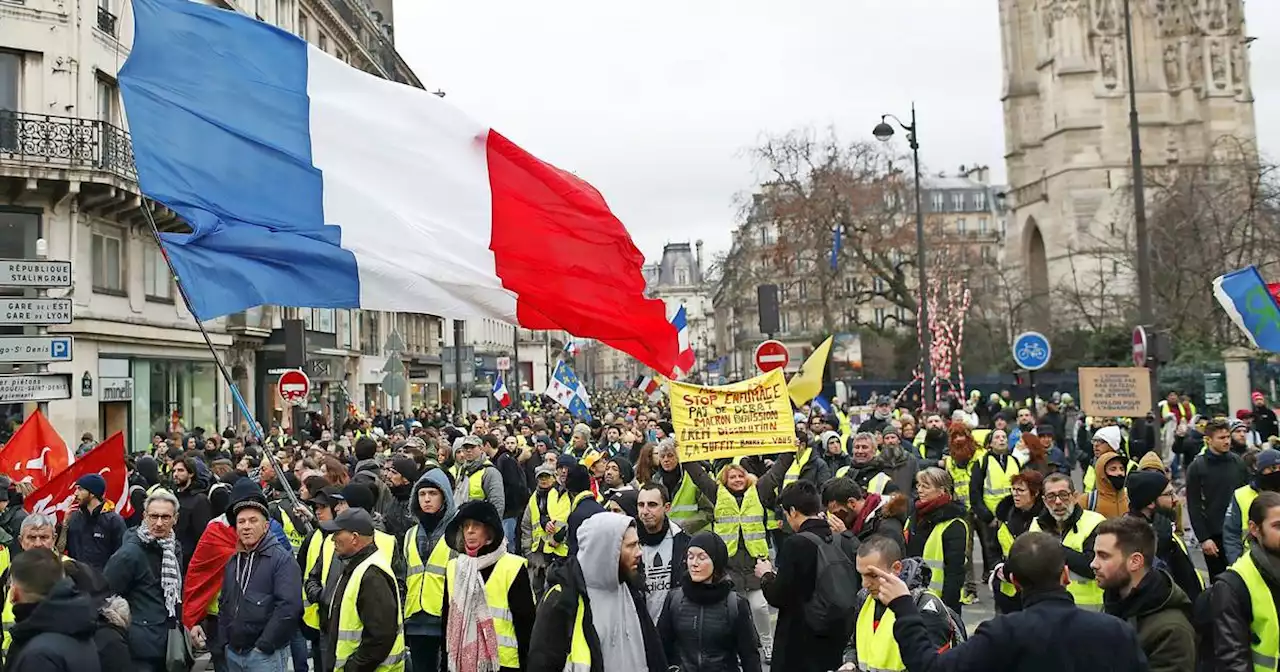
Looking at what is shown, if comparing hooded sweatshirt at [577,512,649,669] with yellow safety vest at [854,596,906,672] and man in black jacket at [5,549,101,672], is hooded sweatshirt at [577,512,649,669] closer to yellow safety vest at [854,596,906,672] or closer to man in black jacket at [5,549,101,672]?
yellow safety vest at [854,596,906,672]

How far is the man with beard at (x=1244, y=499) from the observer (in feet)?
26.5

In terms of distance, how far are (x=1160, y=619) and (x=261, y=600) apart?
15.3ft

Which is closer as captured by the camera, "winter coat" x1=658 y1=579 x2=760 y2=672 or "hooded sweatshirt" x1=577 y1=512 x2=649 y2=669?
"hooded sweatshirt" x1=577 y1=512 x2=649 y2=669

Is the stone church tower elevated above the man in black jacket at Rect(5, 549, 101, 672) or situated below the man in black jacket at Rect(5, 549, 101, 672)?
above

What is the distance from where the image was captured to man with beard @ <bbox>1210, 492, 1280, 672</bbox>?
496cm

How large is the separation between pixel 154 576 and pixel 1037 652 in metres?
5.39

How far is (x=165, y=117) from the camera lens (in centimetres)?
763

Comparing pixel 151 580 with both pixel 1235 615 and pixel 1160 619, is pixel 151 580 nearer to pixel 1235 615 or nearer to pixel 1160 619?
pixel 1160 619

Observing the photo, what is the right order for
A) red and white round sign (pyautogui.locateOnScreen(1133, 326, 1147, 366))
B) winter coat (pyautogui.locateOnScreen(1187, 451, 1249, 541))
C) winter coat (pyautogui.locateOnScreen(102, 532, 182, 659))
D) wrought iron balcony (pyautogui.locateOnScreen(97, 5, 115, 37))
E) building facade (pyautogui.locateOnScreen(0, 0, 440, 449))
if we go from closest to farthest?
winter coat (pyautogui.locateOnScreen(102, 532, 182, 659)), winter coat (pyautogui.locateOnScreen(1187, 451, 1249, 541)), red and white round sign (pyautogui.locateOnScreen(1133, 326, 1147, 366)), building facade (pyautogui.locateOnScreen(0, 0, 440, 449)), wrought iron balcony (pyautogui.locateOnScreen(97, 5, 115, 37))

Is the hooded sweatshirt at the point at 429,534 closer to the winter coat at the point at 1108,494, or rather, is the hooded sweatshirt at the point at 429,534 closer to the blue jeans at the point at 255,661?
the blue jeans at the point at 255,661

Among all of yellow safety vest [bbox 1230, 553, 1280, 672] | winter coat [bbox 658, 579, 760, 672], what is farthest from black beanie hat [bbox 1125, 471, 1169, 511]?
winter coat [bbox 658, 579, 760, 672]

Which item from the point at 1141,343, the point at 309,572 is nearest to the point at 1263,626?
the point at 309,572

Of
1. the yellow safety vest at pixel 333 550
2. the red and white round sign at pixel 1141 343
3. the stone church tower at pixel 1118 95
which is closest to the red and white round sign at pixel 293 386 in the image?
the red and white round sign at pixel 1141 343

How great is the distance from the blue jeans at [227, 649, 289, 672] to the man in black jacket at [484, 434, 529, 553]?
18.0ft
